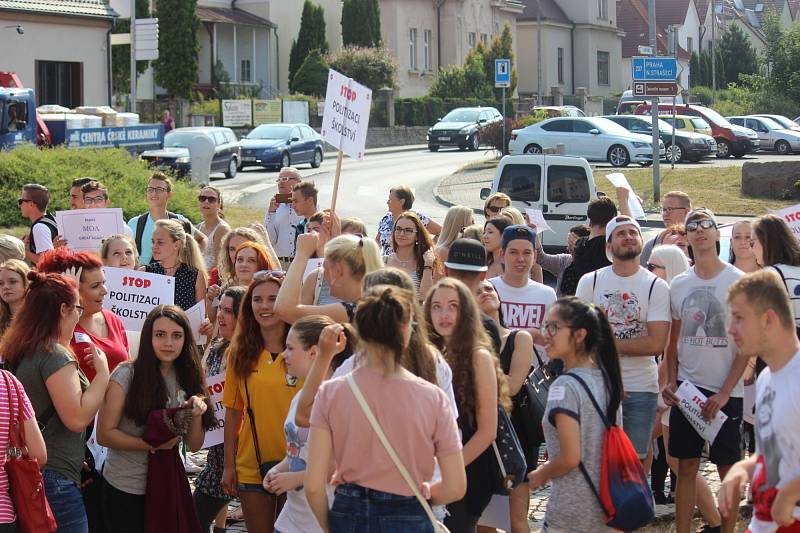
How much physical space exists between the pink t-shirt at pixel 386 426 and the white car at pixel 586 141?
100 ft

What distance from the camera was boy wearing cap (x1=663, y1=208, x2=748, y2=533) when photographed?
665 cm

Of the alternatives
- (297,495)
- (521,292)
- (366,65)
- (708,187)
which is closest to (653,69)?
(708,187)

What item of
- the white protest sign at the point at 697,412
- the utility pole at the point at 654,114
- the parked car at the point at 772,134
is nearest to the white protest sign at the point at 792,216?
the white protest sign at the point at 697,412

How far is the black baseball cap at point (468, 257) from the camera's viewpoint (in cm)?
598

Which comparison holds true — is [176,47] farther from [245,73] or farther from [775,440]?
[775,440]

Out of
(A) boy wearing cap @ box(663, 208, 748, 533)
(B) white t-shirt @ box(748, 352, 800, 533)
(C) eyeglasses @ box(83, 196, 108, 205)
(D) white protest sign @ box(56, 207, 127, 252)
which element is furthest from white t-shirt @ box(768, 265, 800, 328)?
(C) eyeglasses @ box(83, 196, 108, 205)

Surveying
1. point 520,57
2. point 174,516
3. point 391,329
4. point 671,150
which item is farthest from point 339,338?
point 520,57

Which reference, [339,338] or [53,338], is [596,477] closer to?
[339,338]

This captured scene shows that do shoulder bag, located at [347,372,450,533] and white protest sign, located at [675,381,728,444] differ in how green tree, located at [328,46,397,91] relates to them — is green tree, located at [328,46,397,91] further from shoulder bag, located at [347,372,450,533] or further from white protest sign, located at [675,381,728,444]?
shoulder bag, located at [347,372,450,533]

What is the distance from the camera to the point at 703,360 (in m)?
6.71

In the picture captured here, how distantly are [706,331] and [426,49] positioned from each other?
62.2 m

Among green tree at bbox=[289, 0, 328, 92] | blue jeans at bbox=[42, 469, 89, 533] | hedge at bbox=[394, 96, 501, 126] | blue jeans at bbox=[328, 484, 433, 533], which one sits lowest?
blue jeans at bbox=[42, 469, 89, 533]

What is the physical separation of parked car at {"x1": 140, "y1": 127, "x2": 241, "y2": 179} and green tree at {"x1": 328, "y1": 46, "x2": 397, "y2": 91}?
63.0 feet

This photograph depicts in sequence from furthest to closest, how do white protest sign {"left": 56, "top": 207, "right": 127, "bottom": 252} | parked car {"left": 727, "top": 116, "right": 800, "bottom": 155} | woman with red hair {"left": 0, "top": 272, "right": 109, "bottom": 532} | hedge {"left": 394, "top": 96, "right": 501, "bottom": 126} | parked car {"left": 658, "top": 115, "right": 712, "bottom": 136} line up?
hedge {"left": 394, "top": 96, "right": 501, "bottom": 126} < parked car {"left": 727, "top": 116, "right": 800, "bottom": 155} < parked car {"left": 658, "top": 115, "right": 712, "bottom": 136} < white protest sign {"left": 56, "top": 207, "right": 127, "bottom": 252} < woman with red hair {"left": 0, "top": 272, "right": 109, "bottom": 532}
